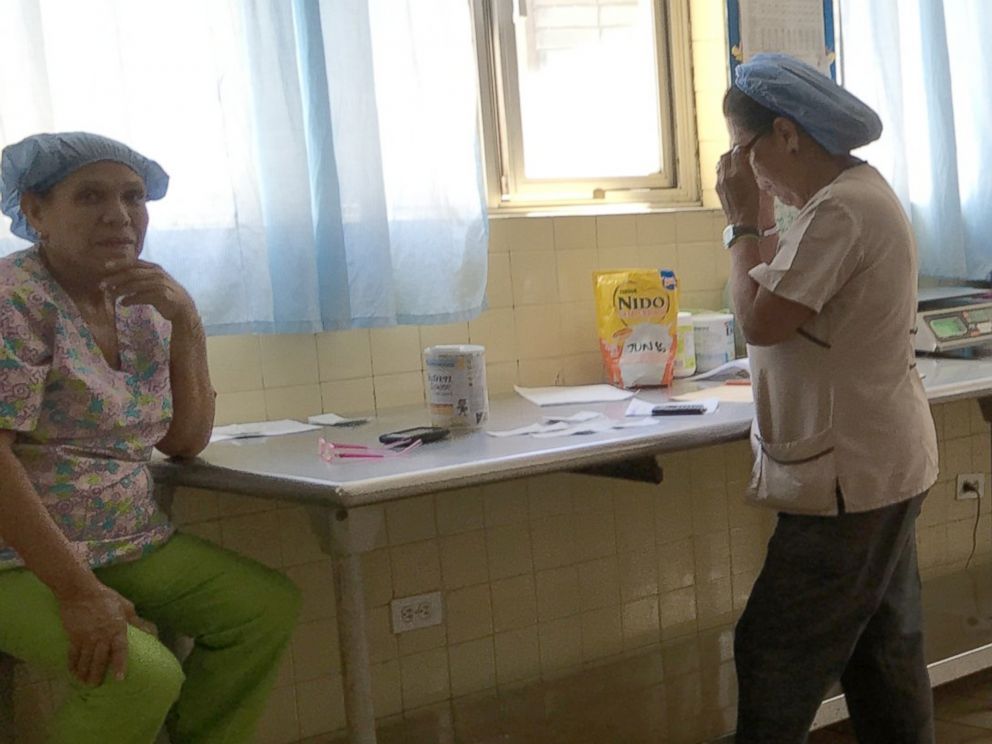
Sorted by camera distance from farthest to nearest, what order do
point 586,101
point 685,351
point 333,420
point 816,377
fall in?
point 586,101
point 685,351
point 333,420
point 816,377

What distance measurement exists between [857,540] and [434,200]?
3.33ft

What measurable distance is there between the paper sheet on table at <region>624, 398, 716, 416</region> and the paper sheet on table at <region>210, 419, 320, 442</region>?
0.56m

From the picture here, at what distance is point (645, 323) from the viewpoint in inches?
92.2

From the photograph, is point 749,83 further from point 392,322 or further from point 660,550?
point 660,550

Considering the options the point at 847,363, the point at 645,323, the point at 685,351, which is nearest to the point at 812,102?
the point at 847,363

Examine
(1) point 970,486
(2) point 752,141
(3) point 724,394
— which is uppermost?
(2) point 752,141

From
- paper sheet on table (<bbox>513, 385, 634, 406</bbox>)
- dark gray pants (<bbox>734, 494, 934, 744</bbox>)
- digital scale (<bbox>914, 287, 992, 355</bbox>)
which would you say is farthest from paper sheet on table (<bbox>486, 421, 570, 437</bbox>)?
digital scale (<bbox>914, 287, 992, 355</bbox>)

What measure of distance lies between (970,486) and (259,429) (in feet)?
6.76

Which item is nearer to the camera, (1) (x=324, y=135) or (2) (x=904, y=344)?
(2) (x=904, y=344)

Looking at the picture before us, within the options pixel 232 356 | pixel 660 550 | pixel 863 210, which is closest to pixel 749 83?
pixel 863 210

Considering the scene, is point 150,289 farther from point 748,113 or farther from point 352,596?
point 748,113

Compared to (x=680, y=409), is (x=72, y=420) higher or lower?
higher

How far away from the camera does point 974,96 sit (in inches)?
112

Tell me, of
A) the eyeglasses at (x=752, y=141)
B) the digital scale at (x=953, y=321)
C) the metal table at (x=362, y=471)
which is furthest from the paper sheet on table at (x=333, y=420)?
the digital scale at (x=953, y=321)
